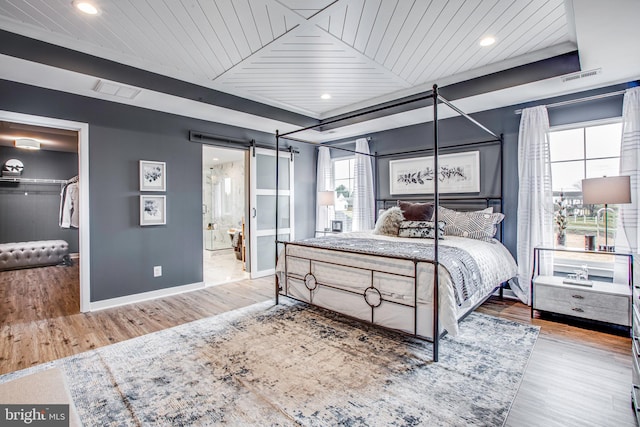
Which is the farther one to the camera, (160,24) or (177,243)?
(177,243)

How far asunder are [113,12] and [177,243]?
279cm

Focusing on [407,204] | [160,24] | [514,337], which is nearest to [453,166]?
[407,204]

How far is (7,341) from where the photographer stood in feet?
8.98

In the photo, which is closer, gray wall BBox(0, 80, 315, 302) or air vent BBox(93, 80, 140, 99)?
air vent BBox(93, 80, 140, 99)

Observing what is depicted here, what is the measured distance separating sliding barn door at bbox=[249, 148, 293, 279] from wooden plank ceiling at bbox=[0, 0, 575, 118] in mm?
1770

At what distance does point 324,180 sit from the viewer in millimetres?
5965

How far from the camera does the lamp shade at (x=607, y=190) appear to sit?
2.74 meters

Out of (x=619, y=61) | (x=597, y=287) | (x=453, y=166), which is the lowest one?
(x=597, y=287)

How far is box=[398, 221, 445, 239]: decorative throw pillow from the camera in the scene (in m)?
3.69

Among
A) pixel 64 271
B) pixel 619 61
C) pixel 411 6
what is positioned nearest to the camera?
pixel 411 6

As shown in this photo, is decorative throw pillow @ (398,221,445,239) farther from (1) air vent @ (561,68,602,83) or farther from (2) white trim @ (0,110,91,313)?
(2) white trim @ (0,110,91,313)

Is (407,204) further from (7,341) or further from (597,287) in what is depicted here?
(7,341)

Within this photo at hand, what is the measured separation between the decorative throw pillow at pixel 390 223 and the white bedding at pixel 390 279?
0.25m

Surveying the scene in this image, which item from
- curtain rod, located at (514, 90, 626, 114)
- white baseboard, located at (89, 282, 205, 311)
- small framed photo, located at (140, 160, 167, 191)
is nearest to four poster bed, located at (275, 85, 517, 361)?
curtain rod, located at (514, 90, 626, 114)
